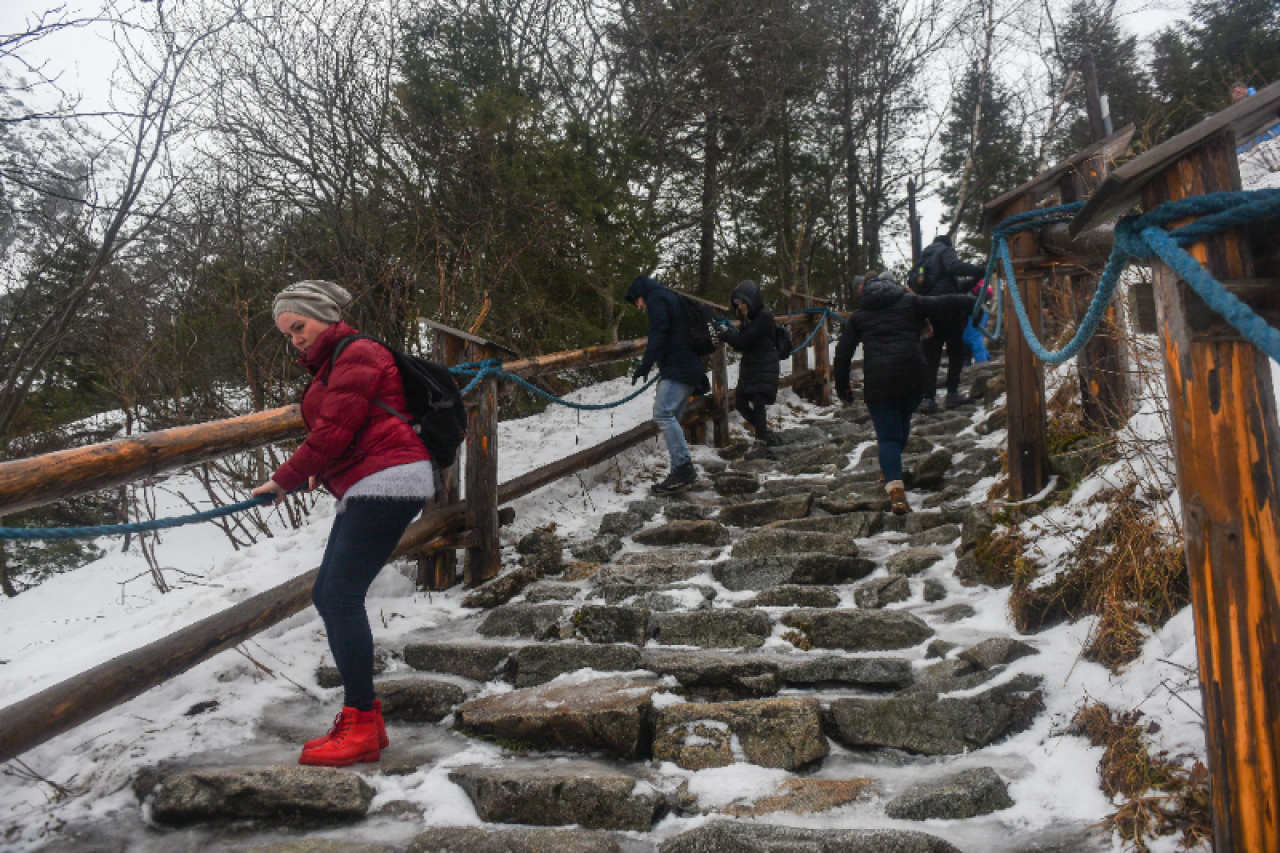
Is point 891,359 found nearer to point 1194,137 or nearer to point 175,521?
point 1194,137

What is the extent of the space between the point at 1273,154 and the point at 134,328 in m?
12.3

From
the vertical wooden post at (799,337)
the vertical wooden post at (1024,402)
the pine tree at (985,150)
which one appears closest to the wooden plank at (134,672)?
the vertical wooden post at (1024,402)

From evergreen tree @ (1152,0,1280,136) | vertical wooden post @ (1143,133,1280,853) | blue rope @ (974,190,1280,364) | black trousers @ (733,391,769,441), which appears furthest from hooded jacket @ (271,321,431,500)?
evergreen tree @ (1152,0,1280,136)

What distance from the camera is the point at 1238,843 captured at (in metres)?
1.60

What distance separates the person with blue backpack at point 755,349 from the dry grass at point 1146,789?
5667 mm

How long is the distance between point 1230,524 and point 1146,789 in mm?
839

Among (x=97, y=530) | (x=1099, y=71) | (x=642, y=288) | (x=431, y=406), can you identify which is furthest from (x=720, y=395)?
(x=1099, y=71)

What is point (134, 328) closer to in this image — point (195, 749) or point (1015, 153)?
point (195, 749)

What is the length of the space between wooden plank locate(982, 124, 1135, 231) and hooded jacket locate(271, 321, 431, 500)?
3.15 meters

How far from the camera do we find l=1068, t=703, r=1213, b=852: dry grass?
1.89 m

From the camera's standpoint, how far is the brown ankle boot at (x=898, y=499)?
5.31 metres

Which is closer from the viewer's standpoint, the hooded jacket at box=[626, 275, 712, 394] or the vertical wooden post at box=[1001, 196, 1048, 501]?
the vertical wooden post at box=[1001, 196, 1048, 501]

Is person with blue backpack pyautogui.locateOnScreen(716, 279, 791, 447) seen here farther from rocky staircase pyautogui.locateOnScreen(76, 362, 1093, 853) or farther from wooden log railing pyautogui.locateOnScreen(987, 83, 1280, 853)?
wooden log railing pyautogui.locateOnScreen(987, 83, 1280, 853)

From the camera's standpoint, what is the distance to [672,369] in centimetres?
678
